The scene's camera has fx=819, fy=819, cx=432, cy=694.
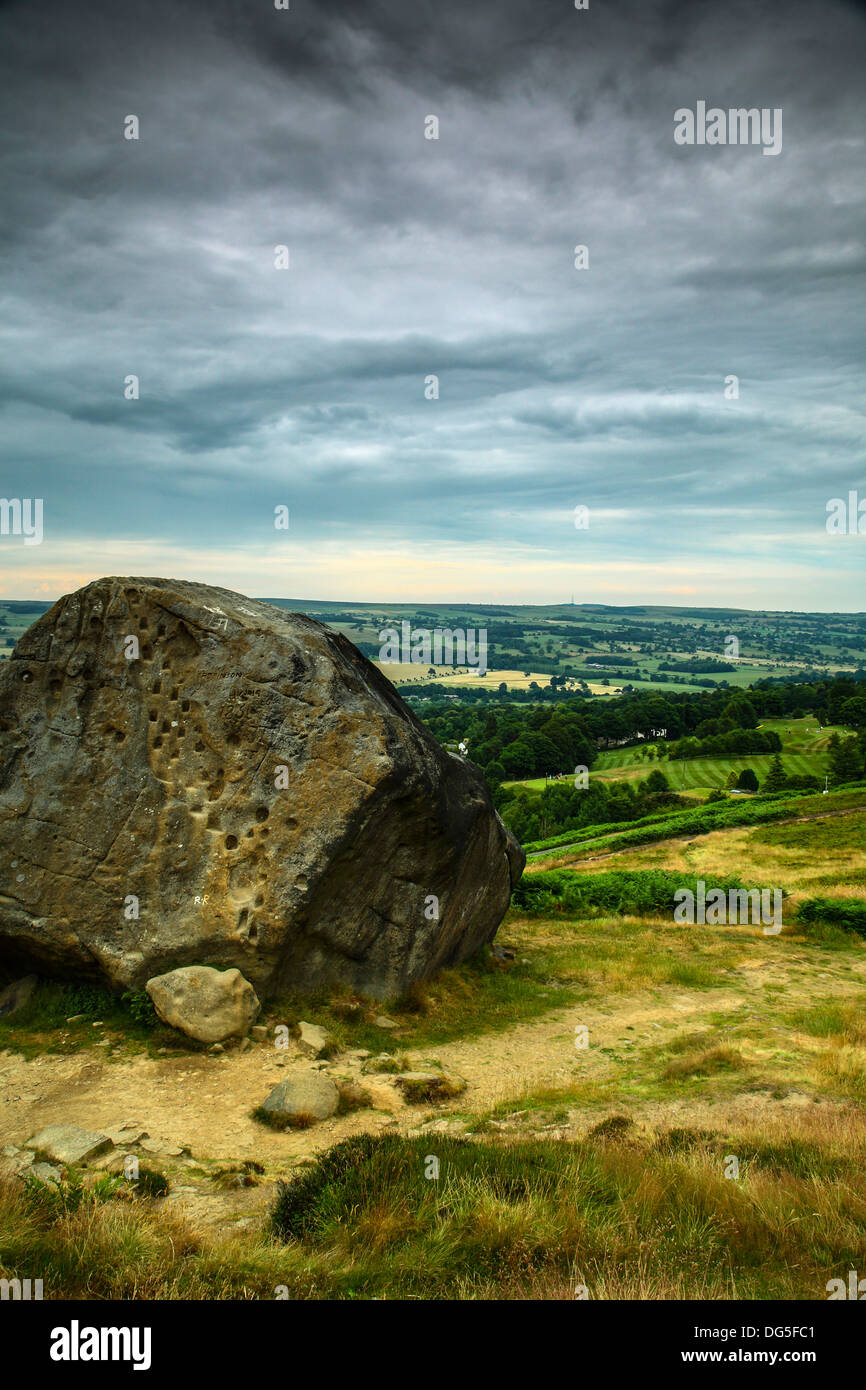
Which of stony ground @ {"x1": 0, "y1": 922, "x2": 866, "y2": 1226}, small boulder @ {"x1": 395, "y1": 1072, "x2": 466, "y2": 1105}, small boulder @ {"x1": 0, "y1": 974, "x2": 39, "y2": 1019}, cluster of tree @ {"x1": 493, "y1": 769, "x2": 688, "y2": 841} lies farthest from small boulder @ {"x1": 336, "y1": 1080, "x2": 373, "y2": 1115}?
cluster of tree @ {"x1": 493, "y1": 769, "x2": 688, "y2": 841}

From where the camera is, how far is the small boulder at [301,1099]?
429 inches

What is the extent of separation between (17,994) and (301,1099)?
693 cm

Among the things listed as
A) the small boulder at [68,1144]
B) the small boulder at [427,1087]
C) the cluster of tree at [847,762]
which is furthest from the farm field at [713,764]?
the small boulder at [68,1144]

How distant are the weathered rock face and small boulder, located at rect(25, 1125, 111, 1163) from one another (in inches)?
167

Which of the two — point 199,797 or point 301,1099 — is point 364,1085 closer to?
point 301,1099

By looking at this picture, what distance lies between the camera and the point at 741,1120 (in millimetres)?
10758

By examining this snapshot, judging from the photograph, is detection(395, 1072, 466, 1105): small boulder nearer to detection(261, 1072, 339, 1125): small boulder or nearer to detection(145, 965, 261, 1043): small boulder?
detection(261, 1072, 339, 1125): small boulder

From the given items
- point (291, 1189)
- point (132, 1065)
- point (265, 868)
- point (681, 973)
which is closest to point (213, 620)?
point (265, 868)

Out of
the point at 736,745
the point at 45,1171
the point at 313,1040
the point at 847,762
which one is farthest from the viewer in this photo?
the point at 736,745

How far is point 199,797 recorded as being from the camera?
15039 millimetres

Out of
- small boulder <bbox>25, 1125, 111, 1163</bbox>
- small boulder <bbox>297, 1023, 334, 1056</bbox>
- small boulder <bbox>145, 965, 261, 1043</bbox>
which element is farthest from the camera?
small boulder <bbox>297, 1023, 334, 1056</bbox>

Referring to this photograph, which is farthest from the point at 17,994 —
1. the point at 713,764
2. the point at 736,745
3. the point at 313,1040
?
the point at 736,745

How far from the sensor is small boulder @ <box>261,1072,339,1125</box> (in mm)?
10891
